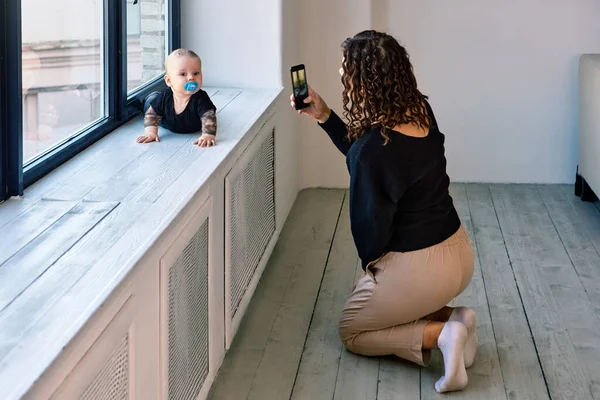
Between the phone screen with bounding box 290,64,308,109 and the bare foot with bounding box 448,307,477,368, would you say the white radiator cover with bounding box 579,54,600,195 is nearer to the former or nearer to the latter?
the bare foot with bounding box 448,307,477,368

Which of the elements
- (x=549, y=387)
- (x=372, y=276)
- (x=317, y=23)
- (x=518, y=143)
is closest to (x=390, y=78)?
(x=372, y=276)

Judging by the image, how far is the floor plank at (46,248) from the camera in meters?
1.70

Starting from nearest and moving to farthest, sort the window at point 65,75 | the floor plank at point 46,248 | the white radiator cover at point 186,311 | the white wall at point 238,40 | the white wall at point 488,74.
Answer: the floor plank at point 46,248 < the white radiator cover at point 186,311 < the window at point 65,75 < the white wall at point 238,40 < the white wall at point 488,74

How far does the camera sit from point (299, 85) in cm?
279

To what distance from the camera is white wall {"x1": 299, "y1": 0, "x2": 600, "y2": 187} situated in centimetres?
462

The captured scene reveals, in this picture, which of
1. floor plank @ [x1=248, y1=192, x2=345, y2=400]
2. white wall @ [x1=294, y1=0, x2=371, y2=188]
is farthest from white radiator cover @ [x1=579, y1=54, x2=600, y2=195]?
floor plank @ [x1=248, y1=192, x2=345, y2=400]

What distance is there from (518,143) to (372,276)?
7.53 feet

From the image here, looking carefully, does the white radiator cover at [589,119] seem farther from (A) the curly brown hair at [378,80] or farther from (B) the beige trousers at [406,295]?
(A) the curly brown hair at [378,80]

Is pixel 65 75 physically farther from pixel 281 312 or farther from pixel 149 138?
pixel 281 312

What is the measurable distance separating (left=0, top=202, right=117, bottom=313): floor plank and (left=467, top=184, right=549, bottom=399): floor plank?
128 cm

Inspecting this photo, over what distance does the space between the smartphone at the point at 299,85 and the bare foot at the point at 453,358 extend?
30.8 inches

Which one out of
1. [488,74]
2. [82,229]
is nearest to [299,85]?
[82,229]

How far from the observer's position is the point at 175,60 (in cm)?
289

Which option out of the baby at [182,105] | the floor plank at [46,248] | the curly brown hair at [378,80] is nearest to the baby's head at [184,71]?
the baby at [182,105]
